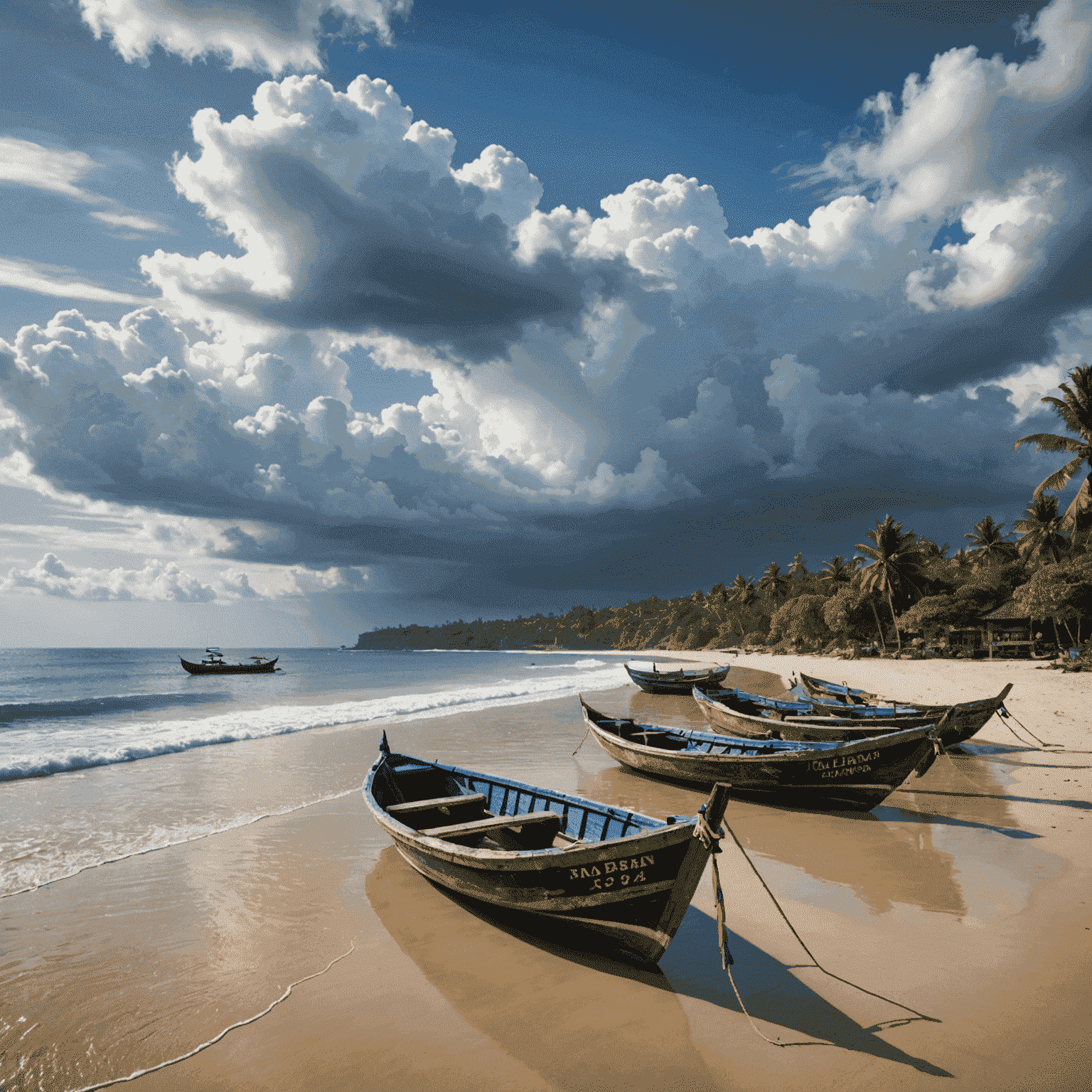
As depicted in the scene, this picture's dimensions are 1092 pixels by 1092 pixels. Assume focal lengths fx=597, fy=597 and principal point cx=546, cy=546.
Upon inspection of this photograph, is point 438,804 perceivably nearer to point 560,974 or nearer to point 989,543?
point 560,974

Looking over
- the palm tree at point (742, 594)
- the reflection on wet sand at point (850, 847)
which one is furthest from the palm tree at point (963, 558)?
the reflection on wet sand at point (850, 847)

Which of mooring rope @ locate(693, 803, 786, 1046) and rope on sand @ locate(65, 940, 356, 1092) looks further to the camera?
mooring rope @ locate(693, 803, 786, 1046)

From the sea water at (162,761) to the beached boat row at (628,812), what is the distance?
4744mm

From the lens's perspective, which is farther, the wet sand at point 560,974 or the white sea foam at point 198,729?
the white sea foam at point 198,729

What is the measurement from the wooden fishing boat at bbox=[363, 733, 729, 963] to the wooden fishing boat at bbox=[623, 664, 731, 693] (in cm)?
2655

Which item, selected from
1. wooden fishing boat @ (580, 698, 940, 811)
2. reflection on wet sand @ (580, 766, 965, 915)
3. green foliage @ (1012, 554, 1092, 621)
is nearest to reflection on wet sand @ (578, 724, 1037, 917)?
reflection on wet sand @ (580, 766, 965, 915)

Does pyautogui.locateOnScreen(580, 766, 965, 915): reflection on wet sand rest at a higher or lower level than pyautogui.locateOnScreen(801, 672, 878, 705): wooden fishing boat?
lower

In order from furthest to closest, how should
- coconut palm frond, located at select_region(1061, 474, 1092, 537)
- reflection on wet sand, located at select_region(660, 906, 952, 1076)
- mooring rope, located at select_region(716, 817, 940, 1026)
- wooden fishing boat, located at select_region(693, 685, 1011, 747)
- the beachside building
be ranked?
the beachside building < coconut palm frond, located at select_region(1061, 474, 1092, 537) < wooden fishing boat, located at select_region(693, 685, 1011, 747) < mooring rope, located at select_region(716, 817, 940, 1026) < reflection on wet sand, located at select_region(660, 906, 952, 1076)

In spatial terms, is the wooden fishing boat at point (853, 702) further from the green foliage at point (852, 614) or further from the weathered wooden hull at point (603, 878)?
the green foliage at point (852, 614)

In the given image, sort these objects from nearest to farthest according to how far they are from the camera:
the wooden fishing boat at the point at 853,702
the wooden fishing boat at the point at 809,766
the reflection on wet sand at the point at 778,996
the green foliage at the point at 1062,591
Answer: the reflection on wet sand at the point at 778,996
the wooden fishing boat at the point at 809,766
the wooden fishing boat at the point at 853,702
the green foliage at the point at 1062,591

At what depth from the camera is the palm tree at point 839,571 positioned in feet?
264

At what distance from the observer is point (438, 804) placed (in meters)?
9.05

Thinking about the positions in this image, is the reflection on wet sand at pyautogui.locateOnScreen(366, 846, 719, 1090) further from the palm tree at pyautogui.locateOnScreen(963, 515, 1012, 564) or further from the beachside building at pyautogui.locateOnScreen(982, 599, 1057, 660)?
the palm tree at pyautogui.locateOnScreen(963, 515, 1012, 564)

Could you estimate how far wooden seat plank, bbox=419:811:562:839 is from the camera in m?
7.52
